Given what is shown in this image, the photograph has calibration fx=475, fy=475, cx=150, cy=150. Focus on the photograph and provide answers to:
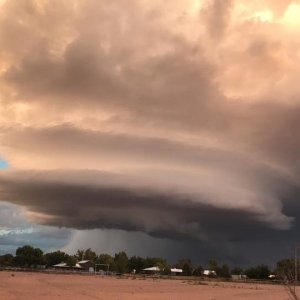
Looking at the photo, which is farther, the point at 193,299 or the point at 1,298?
the point at 193,299

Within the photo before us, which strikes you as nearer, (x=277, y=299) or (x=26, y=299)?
(x=26, y=299)

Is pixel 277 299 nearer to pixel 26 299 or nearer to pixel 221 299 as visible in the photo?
pixel 221 299

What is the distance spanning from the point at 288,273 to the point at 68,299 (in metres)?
42.3

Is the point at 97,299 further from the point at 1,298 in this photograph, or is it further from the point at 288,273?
the point at 288,273

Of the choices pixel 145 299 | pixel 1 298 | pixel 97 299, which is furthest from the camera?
pixel 145 299

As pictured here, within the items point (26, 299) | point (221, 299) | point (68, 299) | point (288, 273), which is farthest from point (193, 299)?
point (288, 273)

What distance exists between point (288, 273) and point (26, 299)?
41.5 m

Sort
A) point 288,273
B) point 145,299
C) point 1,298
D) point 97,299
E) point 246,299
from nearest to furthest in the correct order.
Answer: point 288,273
point 1,298
point 97,299
point 145,299
point 246,299

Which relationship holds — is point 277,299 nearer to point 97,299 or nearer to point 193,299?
point 193,299

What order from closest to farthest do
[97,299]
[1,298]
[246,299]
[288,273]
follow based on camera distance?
[288,273], [1,298], [97,299], [246,299]

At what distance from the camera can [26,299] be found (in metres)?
51.4

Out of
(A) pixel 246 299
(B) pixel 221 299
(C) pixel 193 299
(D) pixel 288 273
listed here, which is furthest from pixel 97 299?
(D) pixel 288 273

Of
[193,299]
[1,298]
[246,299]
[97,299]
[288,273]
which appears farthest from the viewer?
[246,299]

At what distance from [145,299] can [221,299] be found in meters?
13.7
